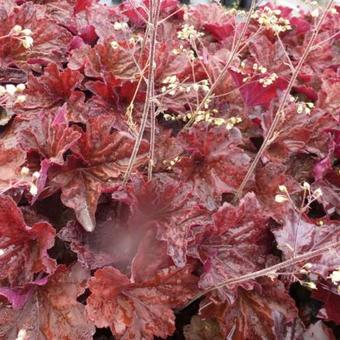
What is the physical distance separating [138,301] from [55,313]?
183mm

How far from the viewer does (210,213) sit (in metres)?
1.37

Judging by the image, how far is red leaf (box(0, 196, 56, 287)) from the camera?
3.85ft

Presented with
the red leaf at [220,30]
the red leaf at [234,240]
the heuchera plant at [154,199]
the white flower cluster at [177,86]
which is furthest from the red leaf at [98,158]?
the red leaf at [220,30]

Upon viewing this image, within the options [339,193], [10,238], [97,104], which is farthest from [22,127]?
[339,193]

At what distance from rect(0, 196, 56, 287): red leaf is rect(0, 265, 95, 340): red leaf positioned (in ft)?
0.16

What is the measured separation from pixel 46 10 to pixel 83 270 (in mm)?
1035

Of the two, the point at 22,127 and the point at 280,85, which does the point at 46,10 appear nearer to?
the point at 22,127

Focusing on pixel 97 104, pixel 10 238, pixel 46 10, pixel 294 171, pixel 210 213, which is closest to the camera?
pixel 10 238

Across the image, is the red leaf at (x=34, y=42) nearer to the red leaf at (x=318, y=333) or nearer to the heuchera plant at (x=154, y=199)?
the heuchera plant at (x=154, y=199)

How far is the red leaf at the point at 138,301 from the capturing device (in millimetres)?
1179

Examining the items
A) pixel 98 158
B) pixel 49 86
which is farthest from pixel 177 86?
pixel 49 86

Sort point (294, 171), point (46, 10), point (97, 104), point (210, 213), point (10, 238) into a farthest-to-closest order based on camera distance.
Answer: point (46, 10), point (294, 171), point (97, 104), point (210, 213), point (10, 238)

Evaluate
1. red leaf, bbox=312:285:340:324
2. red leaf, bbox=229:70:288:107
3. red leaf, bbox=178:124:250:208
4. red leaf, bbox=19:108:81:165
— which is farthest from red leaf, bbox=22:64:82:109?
red leaf, bbox=312:285:340:324

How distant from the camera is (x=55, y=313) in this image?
1.20 metres
